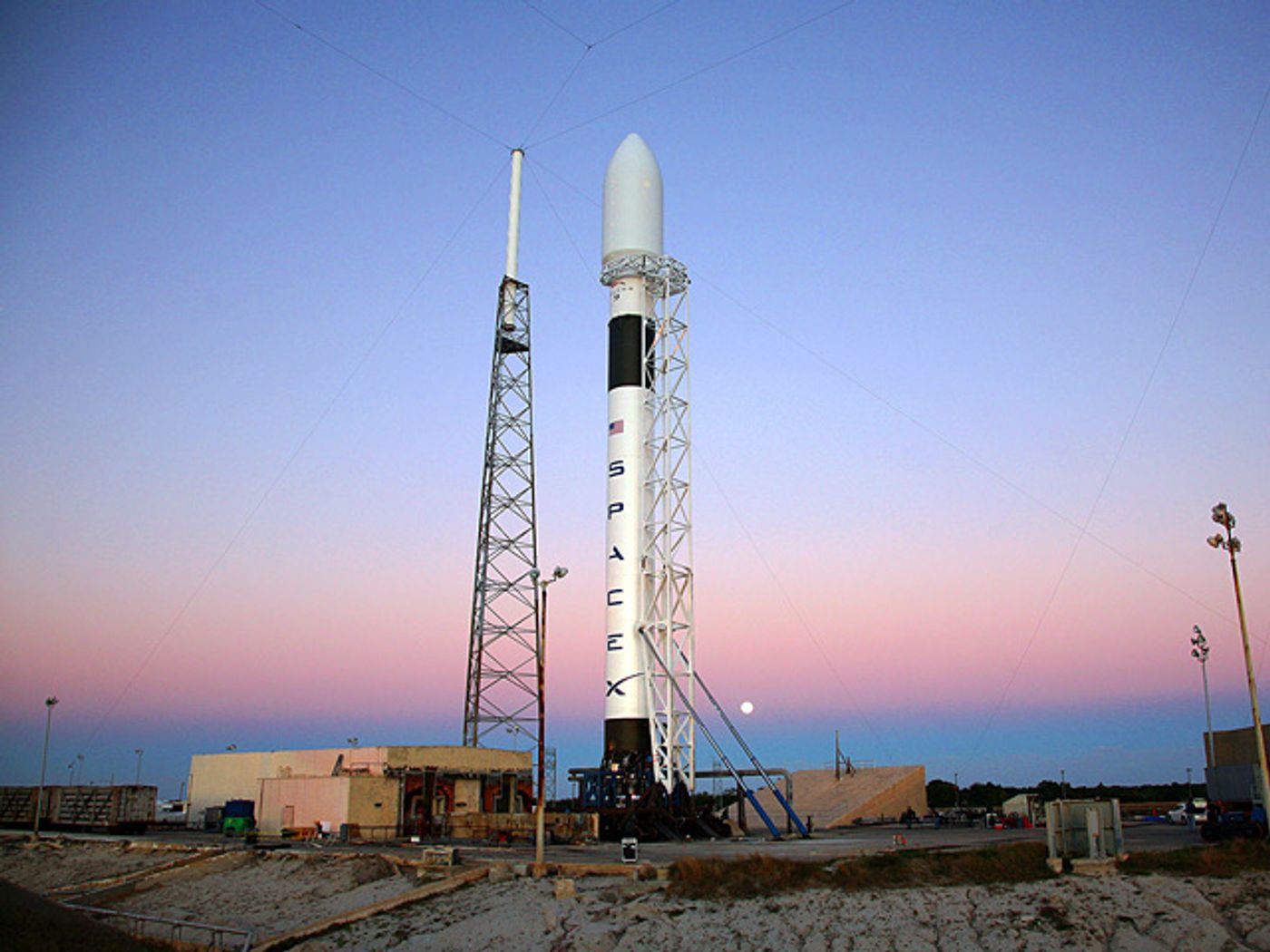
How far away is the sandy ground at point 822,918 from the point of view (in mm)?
22406

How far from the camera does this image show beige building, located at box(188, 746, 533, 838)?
150 feet

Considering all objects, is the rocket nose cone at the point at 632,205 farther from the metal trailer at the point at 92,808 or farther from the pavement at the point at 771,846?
the metal trailer at the point at 92,808

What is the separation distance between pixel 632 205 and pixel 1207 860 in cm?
3439

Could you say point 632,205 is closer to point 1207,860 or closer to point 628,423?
point 628,423

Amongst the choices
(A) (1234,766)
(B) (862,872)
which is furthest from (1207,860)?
(A) (1234,766)

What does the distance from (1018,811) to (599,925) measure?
38.3 metres

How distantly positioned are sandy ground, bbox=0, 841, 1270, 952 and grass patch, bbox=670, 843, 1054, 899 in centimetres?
57

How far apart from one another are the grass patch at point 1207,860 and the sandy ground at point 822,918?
0.57m

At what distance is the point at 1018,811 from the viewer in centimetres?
5672

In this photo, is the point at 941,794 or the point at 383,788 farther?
the point at 941,794

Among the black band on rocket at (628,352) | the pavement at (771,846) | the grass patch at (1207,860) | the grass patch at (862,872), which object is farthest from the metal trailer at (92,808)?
the grass patch at (1207,860)

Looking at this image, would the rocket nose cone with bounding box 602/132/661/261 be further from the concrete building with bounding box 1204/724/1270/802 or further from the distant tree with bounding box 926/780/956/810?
the distant tree with bounding box 926/780/956/810

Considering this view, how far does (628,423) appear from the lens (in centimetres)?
4688

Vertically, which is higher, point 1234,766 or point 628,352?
point 628,352
